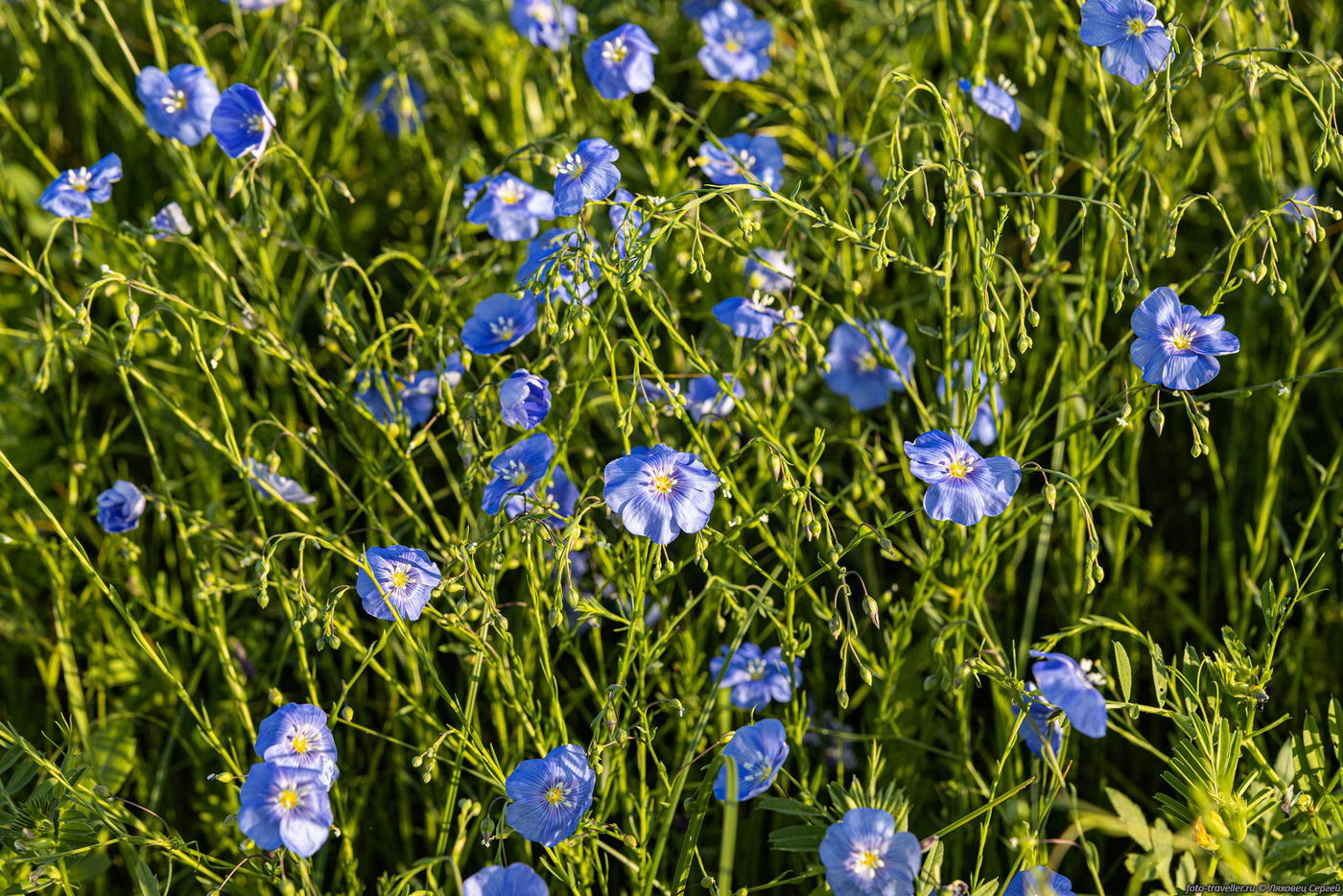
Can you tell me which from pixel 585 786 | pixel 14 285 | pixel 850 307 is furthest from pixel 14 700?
pixel 850 307

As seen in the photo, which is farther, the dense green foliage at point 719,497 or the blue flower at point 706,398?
the blue flower at point 706,398

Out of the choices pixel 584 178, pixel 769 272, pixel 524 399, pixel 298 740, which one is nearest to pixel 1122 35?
pixel 769 272

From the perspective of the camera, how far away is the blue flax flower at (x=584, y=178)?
5.73 ft

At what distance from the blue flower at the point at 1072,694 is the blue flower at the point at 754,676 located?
0.50 meters

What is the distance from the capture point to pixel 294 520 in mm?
2357

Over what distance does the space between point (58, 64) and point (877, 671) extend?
2.90m

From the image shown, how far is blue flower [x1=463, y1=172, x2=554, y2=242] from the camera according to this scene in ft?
7.29

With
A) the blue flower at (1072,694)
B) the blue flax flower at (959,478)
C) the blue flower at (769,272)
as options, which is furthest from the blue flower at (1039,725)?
the blue flower at (769,272)

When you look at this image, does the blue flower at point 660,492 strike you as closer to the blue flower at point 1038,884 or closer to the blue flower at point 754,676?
the blue flower at point 754,676

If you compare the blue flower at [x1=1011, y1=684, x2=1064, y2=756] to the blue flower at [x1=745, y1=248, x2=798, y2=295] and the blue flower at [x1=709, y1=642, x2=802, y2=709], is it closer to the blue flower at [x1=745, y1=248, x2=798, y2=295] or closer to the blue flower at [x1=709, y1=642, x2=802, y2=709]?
the blue flower at [x1=709, y1=642, x2=802, y2=709]

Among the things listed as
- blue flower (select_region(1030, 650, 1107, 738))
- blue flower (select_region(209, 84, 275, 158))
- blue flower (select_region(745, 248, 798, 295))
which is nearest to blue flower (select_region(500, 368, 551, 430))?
blue flower (select_region(745, 248, 798, 295))

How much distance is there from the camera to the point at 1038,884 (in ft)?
4.88

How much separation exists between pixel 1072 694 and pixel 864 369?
93 cm

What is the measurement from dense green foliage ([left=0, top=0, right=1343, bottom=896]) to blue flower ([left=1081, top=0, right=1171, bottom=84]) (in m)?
0.08
